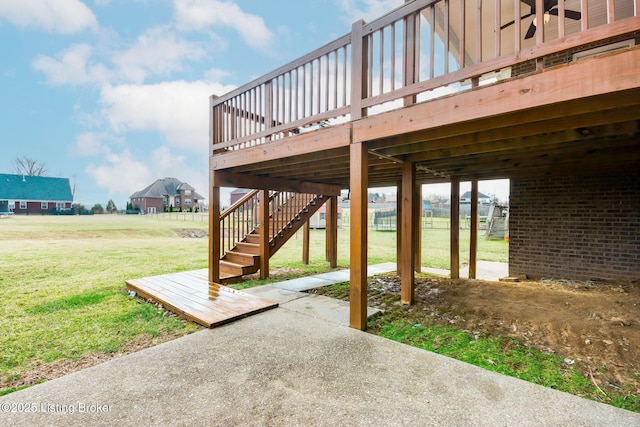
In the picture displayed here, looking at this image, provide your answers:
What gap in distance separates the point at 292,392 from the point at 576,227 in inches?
249

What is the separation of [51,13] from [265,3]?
52.4 feet

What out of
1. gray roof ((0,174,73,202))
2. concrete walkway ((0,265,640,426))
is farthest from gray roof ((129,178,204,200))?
concrete walkway ((0,265,640,426))

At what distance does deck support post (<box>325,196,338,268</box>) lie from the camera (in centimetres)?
780

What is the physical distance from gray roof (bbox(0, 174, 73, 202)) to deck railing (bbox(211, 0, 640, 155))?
163 ft

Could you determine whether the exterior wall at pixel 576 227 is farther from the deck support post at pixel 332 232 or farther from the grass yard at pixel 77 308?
the deck support post at pixel 332 232

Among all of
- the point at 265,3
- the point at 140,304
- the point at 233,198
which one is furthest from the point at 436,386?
the point at 233,198

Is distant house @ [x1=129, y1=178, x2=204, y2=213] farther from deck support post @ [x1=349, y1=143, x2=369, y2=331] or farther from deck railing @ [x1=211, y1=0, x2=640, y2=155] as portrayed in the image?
deck support post @ [x1=349, y1=143, x2=369, y2=331]

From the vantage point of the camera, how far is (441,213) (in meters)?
30.9

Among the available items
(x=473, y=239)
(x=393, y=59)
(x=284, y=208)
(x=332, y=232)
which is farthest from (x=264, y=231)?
(x=473, y=239)

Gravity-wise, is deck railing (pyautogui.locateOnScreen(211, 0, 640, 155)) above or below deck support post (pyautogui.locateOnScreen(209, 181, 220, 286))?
above

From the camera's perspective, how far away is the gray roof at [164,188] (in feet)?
185

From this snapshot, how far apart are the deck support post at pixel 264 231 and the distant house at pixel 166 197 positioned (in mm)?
53742

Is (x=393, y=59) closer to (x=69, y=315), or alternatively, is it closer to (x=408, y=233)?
(x=408, y=233)

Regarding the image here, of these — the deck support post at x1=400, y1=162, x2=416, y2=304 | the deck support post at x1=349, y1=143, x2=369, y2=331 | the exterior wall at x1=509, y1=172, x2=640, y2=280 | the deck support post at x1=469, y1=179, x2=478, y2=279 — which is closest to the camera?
the deck support post at x1=349, y1=143, x2=369, y2=331
